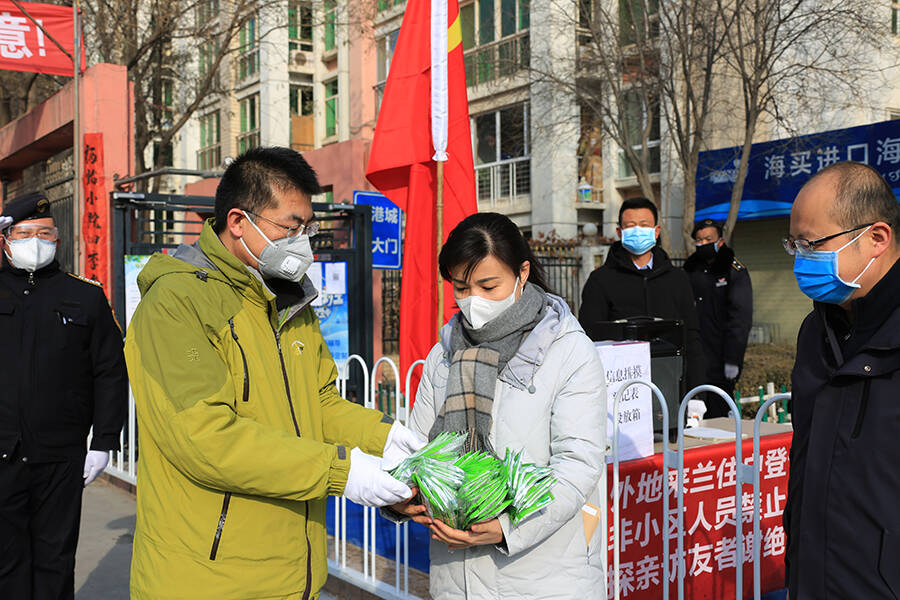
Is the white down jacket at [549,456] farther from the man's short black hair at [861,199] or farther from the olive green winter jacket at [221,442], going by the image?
the man's short black hair at [861,199]

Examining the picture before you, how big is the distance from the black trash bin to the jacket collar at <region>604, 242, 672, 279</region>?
104 centimetres

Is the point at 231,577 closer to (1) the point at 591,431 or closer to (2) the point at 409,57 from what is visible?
(1) the point at 591,431

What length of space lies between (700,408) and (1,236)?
12.2 ft

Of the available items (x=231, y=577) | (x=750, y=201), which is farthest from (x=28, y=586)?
(x=750, y=201)

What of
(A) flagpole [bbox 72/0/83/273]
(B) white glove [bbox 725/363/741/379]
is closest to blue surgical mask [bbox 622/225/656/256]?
(B) white glove [bbox 725/363/741/379]

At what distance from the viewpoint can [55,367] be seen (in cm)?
384

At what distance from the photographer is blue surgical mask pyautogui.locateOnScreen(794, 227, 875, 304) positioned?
7.02 feet

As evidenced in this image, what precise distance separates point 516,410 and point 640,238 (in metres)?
3.08

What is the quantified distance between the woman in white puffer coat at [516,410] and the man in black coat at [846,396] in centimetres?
58

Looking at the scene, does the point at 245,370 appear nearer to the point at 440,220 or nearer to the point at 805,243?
the point at 805,243

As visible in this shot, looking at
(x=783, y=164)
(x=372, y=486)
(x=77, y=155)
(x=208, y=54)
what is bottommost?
(x=372, y=486)

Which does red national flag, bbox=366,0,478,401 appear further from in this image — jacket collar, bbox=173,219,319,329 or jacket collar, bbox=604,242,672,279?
jacket collar, bbox=173,219,319,329

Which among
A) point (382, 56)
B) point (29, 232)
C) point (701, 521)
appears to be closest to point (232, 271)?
point (29, 232)

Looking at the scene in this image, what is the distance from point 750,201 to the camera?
1602 cm
